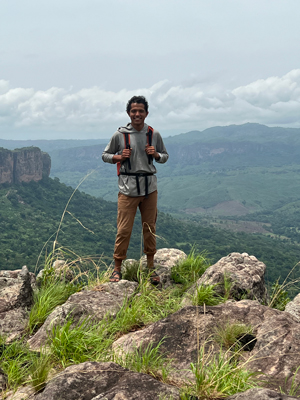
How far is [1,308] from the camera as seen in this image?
3.68 meters

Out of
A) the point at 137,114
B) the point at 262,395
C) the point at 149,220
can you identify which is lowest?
the point at 262,395

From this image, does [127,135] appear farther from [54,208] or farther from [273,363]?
[54,208]

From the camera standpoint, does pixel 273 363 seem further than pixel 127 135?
No

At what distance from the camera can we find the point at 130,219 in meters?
5.18

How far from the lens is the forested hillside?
259 feet

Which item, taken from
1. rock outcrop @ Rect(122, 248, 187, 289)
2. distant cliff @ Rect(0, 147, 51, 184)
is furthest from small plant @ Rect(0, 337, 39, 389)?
distant cliff @ Rect(0, 147, 51, 184)

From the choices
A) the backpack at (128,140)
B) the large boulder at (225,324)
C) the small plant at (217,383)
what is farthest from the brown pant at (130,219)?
the small plant at (217,383)

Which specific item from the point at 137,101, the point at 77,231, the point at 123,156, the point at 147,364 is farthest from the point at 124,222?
the point at 77,231

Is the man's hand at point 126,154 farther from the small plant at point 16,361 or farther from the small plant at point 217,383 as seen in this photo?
the small plant at point 217,383

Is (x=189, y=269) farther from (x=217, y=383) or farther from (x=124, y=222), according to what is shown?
(x=217, y=383)

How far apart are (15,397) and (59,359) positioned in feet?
1.48

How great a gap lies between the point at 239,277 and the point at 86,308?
2.26 metres

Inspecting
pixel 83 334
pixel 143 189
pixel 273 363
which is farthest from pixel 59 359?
pixel 143 189

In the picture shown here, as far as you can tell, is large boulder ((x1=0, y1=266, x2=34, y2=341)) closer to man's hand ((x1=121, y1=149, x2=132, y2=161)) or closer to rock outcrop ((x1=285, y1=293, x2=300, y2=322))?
man's hand ((x1=121, y1=149, x2=132, y2=161))
